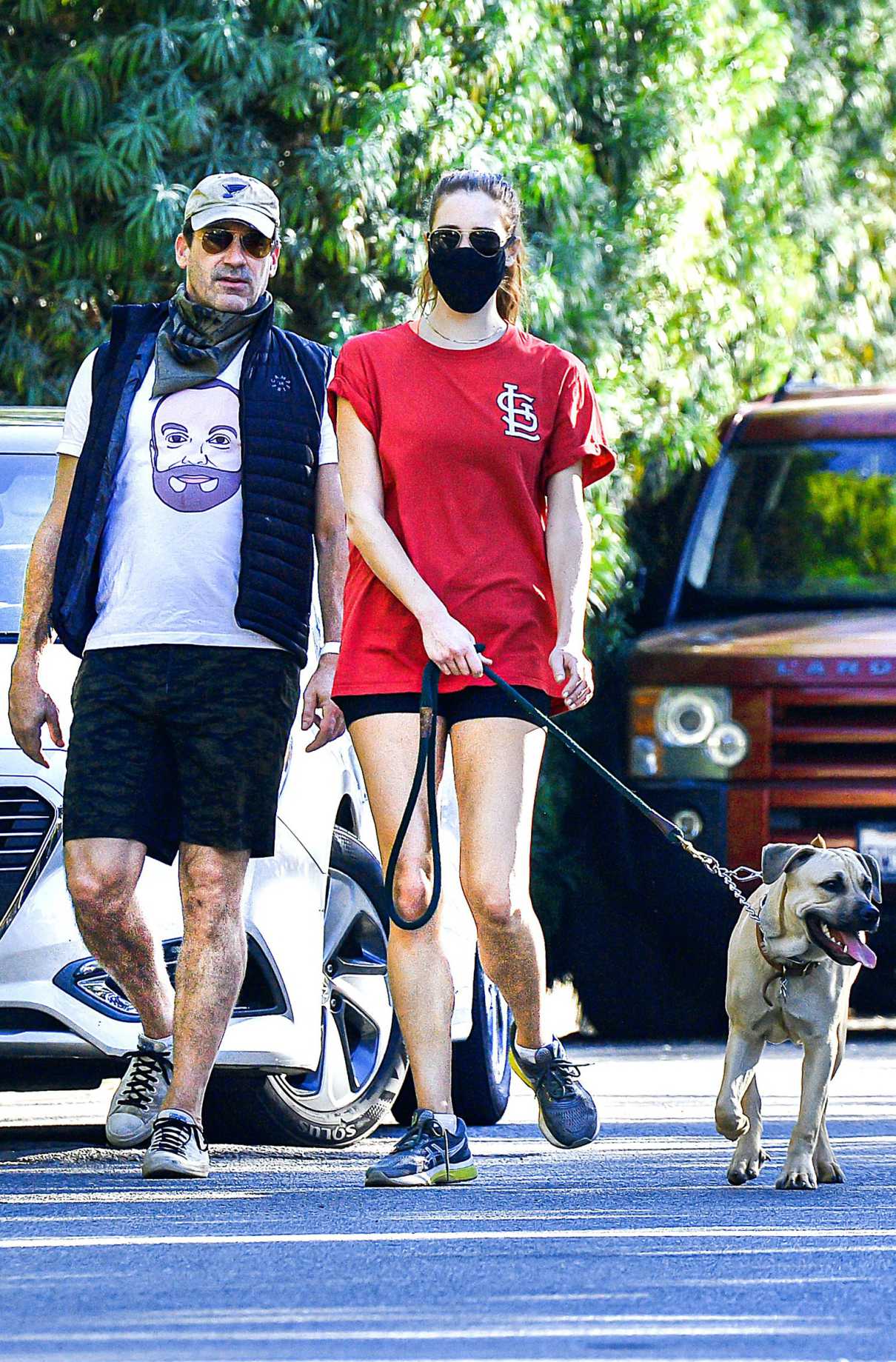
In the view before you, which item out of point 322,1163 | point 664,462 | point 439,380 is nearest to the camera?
point 439,380

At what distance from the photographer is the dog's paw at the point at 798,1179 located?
5.98 m

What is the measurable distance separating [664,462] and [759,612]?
11.6 feet

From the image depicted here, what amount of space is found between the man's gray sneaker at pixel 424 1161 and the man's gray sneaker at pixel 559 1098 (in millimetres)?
236

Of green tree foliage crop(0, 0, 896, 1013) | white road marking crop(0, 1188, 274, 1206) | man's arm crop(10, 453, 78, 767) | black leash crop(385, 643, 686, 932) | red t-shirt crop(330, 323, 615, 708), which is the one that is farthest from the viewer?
green tree foliage crop(0, 0, 896, 1013)

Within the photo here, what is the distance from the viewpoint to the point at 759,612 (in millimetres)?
10773

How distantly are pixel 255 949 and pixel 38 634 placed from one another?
0.89m

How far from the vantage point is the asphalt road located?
409 cm

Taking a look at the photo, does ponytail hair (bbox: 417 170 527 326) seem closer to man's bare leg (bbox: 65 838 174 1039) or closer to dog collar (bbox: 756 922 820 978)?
man's bare leg (bbox: 65 838 174 1039)

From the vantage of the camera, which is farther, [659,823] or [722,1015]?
[722,1015]

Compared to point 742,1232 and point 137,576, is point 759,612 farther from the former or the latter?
point 742,1232

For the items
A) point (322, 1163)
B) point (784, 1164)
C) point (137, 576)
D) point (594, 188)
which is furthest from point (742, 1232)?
point (594, 188)

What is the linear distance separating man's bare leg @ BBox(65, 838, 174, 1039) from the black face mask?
4.47 feet

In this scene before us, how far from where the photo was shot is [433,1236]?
5.06 meters

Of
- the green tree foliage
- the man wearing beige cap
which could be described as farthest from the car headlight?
the man wearing beige cap
